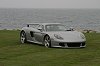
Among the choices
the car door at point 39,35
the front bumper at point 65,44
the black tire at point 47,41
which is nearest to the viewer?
the front bumper at point 65,44

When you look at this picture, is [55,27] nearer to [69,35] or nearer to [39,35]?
[39,35]

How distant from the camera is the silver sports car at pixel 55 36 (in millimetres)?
16359

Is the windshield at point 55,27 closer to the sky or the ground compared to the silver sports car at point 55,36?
closer to the sky

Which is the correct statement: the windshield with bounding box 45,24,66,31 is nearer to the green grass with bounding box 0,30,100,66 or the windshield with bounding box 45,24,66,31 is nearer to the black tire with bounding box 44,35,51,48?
the black tire with bounding box 44,35,51,48

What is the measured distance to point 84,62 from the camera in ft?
40.6

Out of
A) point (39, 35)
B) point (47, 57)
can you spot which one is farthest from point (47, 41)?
point (47, 57)

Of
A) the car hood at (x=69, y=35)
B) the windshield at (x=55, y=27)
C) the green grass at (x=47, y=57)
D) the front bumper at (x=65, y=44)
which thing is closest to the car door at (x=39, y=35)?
the windshield at (x=55, y=27)

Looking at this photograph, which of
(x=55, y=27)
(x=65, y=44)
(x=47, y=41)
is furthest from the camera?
(x=55, y=27)

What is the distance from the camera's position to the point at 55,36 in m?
16.5

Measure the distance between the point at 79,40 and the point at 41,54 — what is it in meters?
2.82

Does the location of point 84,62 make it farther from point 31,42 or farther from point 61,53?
point 31,42

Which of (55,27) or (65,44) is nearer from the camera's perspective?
(65,44)

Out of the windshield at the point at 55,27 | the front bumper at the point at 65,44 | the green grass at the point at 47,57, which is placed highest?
the windshield at the point at 55,27

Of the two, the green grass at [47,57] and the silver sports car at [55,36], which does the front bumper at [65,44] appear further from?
the green grass at [47,57]
